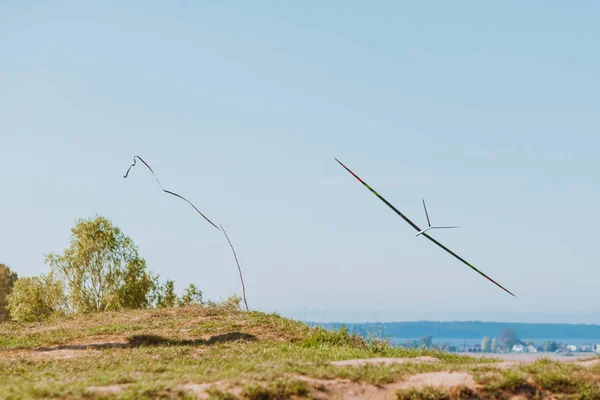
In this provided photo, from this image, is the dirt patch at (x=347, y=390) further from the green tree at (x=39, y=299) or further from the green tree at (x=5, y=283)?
the green tree at (x=5, y=283)

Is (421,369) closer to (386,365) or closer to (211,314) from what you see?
(386,365)

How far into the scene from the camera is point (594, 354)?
42.8 ft

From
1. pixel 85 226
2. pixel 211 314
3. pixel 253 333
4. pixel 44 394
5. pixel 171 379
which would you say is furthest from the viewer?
pixel 85 226

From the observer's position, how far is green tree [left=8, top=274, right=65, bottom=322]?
37438 millimetres

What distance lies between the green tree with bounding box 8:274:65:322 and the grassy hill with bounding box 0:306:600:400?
2000 cm

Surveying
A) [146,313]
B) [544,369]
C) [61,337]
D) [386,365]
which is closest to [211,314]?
[146,313]

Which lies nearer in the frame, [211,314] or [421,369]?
[421,369]

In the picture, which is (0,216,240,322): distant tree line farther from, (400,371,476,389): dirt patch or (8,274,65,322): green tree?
(400,371,476,389): dirt patch

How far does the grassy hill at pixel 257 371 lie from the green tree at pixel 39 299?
2000 cm

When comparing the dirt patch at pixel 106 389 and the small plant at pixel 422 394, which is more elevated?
the small plant at pixel 422 394

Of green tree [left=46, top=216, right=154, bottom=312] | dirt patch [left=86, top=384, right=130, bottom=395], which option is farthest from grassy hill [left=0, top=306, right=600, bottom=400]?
green tree [left=46, top=216, right=154, bottom=312]

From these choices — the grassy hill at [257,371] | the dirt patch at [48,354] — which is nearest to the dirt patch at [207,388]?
the grassy hill at [257,371]

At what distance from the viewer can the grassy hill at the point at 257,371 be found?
9.65 meters

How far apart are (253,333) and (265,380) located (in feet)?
28.6
